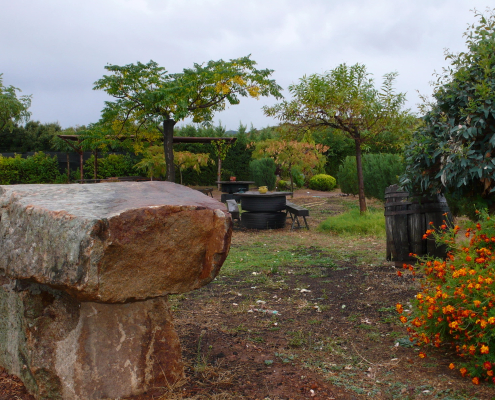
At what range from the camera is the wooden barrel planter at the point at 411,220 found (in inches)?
200

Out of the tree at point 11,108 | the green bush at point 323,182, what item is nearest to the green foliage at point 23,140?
the tree at point 11,108

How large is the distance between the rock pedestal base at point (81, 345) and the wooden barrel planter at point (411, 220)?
137 inches

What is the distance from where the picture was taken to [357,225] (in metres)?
8.86

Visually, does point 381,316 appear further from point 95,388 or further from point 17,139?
point 17,139

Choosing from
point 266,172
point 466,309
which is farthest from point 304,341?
point 266,172

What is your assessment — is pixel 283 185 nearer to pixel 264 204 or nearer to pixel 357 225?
pixel 264 204

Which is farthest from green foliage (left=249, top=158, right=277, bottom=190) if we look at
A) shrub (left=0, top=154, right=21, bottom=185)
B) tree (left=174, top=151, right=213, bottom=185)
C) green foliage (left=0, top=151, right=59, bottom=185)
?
shrub (left=0, top=154, right=21, bottom=185)

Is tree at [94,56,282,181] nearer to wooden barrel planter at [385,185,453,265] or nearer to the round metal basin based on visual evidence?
the round metal basin

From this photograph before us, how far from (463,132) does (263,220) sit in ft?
20.2

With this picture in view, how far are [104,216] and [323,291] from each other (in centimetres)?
310

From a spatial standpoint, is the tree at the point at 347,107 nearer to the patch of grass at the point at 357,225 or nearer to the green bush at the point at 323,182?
the patch of grass at the point at 357,225

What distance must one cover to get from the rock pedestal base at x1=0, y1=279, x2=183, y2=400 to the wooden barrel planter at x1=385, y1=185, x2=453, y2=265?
349 cm

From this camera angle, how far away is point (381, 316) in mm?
3795

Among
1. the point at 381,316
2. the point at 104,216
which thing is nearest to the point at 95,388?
the point at 104,216
